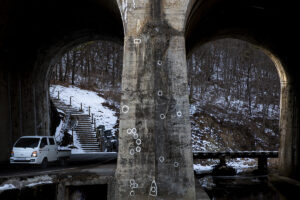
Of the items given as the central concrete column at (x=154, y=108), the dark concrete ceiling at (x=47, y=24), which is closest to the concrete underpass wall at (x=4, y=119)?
the dark concrete ceiling at (x=47, y=24)

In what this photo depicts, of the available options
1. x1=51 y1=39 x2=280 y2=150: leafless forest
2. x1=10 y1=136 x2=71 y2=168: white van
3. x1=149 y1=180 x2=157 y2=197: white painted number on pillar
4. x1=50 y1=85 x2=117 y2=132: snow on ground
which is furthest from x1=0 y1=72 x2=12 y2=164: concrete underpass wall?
x1=51 y1=39 x2=280 y2=150: leafless forest

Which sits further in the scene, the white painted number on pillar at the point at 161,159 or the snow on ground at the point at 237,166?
the snow on ground at the point at 237,166

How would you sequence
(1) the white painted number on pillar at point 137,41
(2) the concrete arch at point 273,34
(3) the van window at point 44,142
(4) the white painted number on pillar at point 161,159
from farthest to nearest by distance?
(2) the concrete arch at point 273,34
(3) the van window at point 44,142
(1) the white painted number on pillar at point 137,41
(4) the white painted number on pillar at point 161,159

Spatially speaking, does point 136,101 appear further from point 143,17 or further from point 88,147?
point 88,147

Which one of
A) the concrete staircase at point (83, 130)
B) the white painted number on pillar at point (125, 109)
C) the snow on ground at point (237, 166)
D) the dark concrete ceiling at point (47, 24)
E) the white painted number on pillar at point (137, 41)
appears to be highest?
the dark concrete ceiling at point (47, 24)

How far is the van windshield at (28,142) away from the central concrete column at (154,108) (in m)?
7.09

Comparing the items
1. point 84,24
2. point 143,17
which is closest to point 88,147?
point 84,24

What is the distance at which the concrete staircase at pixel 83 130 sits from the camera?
2937cm

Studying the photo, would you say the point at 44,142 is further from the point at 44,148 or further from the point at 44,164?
the point at 44,164

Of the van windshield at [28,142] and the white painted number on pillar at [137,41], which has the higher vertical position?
the white painted number on pillar at [137,41]

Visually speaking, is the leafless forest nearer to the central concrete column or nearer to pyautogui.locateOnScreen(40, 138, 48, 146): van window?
pyautogui.locateOnScreen(40, 138, 48, 146): van window

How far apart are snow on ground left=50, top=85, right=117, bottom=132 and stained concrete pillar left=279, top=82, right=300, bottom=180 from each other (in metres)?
19.8

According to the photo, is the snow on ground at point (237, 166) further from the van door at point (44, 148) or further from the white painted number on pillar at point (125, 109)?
the white painted number on pillar at point (125, 109)

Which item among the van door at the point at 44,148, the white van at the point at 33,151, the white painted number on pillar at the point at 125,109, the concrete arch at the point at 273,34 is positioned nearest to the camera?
the white painted number on pillar at the point at 125,109
